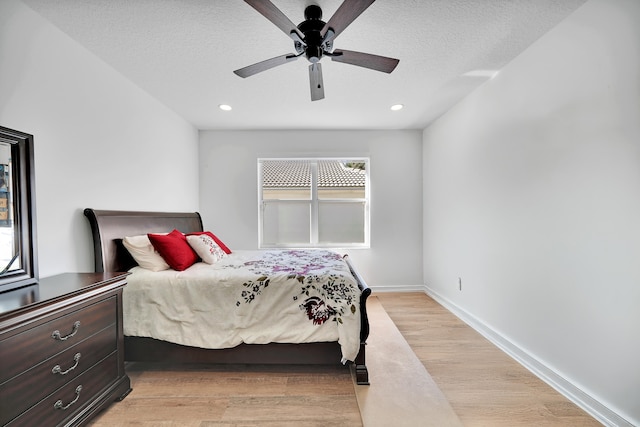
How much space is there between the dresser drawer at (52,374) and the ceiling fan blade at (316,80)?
6.78 feet

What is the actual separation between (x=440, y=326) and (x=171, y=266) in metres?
2.70

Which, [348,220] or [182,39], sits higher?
[182,39]

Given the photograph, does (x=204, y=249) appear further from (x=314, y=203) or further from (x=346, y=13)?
(x=346, y=13)

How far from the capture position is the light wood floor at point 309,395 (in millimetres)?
1711

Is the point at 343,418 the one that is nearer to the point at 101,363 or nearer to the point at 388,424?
the point at 388,424

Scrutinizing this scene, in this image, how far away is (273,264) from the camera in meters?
2.60

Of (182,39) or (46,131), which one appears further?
(182,39)

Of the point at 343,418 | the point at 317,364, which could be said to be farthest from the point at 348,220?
the point at 343,418

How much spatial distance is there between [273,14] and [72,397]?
2.24 m

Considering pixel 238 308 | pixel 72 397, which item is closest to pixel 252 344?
pixel 238 308

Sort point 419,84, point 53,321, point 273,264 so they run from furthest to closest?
point 419,84 → point 273,264 → point 53,321

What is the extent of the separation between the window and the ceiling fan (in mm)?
2407

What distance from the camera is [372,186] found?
4.32 meters

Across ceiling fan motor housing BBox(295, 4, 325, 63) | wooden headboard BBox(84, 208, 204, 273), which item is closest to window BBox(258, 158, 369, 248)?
wooden headboard BBox(84, 208, 204, 273)
